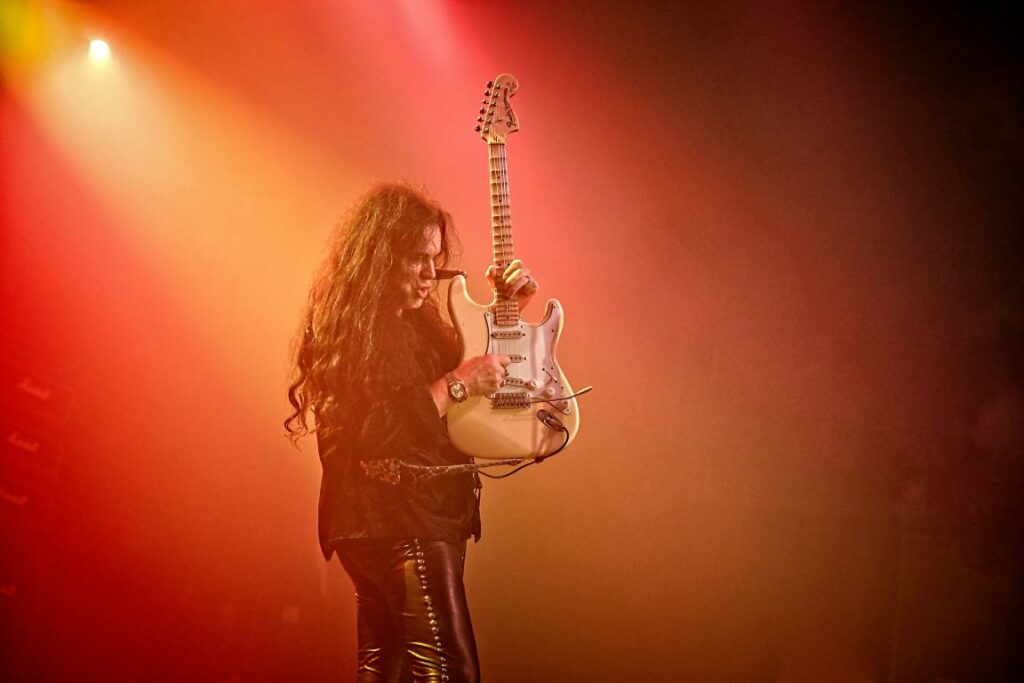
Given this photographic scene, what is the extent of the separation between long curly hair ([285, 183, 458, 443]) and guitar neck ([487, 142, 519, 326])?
216 mm

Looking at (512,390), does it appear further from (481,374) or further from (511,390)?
(481,374)

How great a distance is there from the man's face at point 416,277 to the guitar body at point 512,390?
0.13m

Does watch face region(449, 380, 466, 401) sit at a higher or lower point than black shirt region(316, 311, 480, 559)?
higher

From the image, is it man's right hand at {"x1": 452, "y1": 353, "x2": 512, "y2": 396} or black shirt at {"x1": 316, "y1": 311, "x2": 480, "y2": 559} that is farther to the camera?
man's right hand at {"x1": 452, "y1": 353, "x2": 512, "y2": 396}

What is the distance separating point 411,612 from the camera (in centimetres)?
228

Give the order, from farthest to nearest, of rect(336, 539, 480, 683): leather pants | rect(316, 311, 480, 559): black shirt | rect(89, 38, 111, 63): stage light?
rect(89, 38, 111, 63): stage light
rect(316, 311, 480, 559): black shirt
rect(336, 539, 480, 683): leather pants

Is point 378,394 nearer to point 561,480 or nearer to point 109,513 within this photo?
point 561,480

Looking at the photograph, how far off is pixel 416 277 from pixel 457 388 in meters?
0.44

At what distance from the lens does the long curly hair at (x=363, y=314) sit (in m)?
2.56

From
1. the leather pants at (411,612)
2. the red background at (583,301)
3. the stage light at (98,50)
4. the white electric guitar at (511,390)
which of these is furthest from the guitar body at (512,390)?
the stage light at (98,50)

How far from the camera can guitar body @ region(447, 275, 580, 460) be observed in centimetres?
263

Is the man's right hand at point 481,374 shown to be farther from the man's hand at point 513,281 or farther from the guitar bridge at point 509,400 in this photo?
the man's hand at point 513,281

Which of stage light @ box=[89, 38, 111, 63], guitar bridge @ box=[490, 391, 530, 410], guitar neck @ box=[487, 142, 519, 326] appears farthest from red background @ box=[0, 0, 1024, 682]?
guitar bridge @ box=[490, 391, 530, 410]

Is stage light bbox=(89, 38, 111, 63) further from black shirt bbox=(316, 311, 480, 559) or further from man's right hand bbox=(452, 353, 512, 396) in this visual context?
man's right hand bbox=(452, 353, 512, 396)
